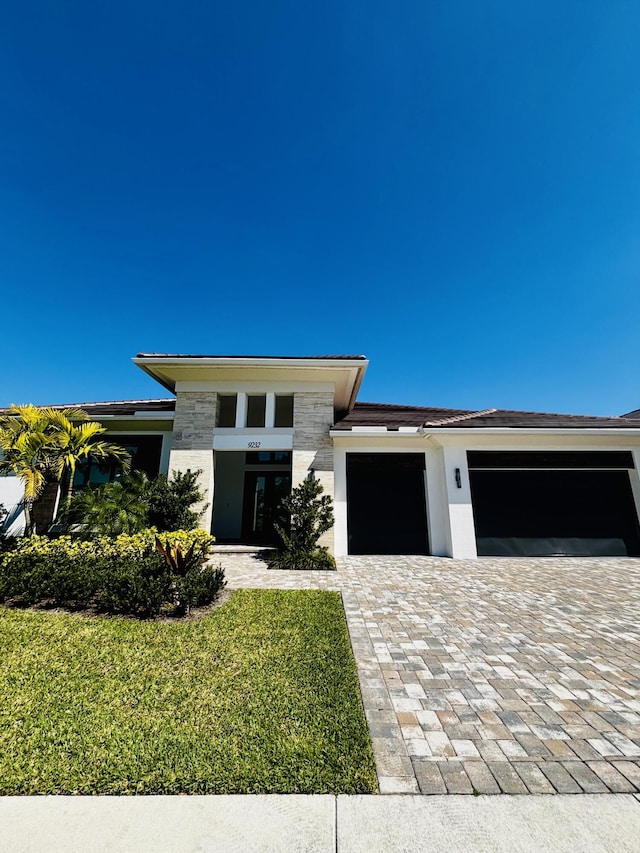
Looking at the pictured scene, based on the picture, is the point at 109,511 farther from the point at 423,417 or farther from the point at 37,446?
the point at 423,417

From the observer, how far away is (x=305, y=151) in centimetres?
1020

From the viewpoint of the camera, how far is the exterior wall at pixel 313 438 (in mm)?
12008

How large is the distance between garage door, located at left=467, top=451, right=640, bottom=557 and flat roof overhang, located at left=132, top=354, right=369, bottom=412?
527 centimetres

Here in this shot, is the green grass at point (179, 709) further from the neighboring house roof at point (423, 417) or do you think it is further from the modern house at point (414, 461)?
the neighboring house roof at point (423, 417)

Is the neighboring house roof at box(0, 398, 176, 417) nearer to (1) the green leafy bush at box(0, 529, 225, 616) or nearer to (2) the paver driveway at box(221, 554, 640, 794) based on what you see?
(1) the green leafy bush at box(0, 529, 225, 616)

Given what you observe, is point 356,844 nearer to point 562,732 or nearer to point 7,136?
point 562,732

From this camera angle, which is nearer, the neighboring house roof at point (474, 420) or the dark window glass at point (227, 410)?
the neighboring house roof at point (474, 420)

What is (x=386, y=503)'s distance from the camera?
40.8ft

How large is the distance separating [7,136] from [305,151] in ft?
26.1

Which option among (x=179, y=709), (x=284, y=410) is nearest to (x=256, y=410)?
(x=284, y=410)

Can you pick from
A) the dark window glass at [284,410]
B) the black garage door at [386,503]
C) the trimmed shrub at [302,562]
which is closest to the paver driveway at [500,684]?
the trimmed shrub at [302,562]

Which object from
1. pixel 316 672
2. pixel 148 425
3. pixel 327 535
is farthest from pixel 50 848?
pixel 148 425

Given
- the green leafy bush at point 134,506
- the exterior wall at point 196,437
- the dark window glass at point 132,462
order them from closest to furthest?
the green leafy bush at point 134,506, the exterior wall at point 196,437, the dark window glass at point 132,462

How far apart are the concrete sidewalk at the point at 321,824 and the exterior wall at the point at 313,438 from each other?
9460 millimetres
